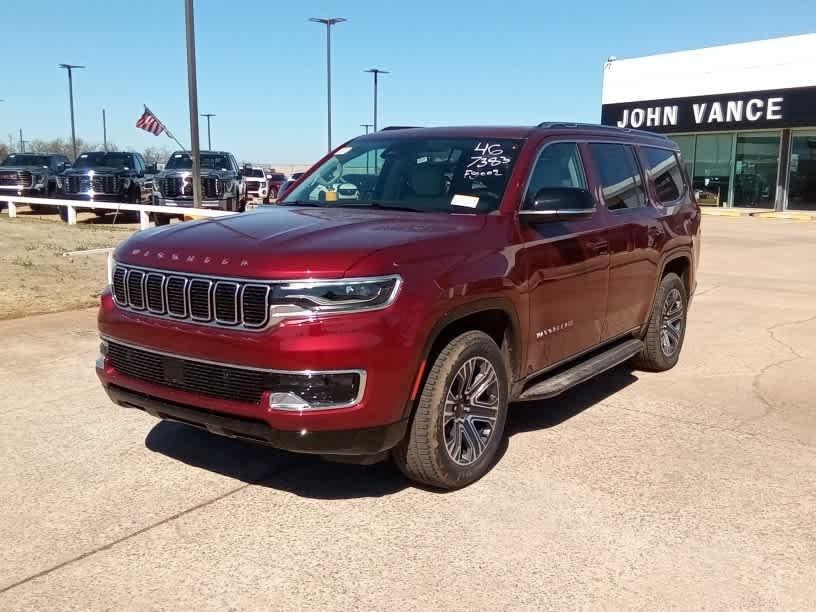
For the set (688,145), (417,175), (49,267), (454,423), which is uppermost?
(688,145)

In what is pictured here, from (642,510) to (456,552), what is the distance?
1.06 m

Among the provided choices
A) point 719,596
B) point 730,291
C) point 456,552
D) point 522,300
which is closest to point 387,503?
point 456,552

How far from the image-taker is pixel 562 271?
4781 millimetres

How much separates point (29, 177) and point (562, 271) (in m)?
24.1

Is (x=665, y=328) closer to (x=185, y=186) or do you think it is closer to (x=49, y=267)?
(x=49, y=267)

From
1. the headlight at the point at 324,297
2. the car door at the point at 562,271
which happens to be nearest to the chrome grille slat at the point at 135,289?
the headlight at the point at 324,297

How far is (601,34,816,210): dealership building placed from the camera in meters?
30.1

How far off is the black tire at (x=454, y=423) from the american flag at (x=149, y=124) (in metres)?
26.0

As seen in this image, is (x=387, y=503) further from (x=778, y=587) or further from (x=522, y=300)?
(x=778, y=587)

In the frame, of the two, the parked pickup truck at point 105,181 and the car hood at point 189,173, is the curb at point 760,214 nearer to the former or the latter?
the car hood at point 189,173

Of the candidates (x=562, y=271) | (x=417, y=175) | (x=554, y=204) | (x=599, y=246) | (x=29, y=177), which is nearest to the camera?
(x=554, y=204)

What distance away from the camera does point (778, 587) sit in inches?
128

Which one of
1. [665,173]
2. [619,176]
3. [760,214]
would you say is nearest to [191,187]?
[665,173]

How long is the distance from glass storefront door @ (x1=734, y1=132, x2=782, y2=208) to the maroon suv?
2986cm
